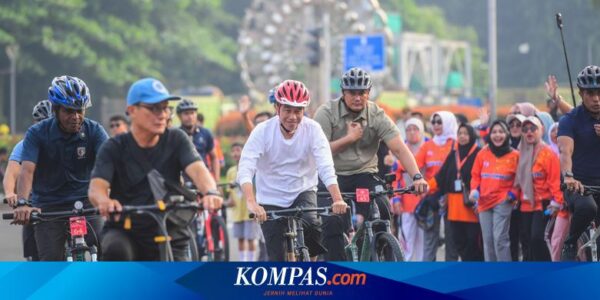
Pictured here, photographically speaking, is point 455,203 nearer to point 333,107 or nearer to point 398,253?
point 333,107

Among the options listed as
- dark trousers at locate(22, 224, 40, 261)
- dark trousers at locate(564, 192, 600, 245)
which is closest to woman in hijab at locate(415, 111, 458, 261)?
dark trousers at locate(564, 192, 600, 245)

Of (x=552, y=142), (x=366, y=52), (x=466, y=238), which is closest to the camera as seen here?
(x=552, y=142)

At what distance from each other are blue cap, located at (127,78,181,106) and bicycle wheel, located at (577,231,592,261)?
4.75 metres

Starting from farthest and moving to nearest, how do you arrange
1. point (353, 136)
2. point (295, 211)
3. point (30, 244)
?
point (30, 244)
point (353, 136)
point (295, 211)

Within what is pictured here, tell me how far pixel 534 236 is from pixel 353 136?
3.05m

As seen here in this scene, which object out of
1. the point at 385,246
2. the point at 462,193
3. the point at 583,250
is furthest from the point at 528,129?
the point at 385,246

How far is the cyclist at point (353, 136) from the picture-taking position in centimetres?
1165

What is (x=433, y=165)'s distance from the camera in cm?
1586

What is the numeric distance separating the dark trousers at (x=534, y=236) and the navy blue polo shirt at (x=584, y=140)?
61.6 inches

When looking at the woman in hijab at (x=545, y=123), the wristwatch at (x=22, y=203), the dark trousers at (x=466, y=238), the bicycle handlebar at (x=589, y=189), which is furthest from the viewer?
the woman in hijab at (x=545, y=123)

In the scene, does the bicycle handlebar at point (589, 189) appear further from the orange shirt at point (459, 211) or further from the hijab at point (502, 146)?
the orange shirt at point (459, 211)

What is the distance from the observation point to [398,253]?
33.6ft

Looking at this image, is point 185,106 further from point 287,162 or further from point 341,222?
point 287,162

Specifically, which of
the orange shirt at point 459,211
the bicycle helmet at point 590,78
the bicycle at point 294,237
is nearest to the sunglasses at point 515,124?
the orange shirt at point 459,211
